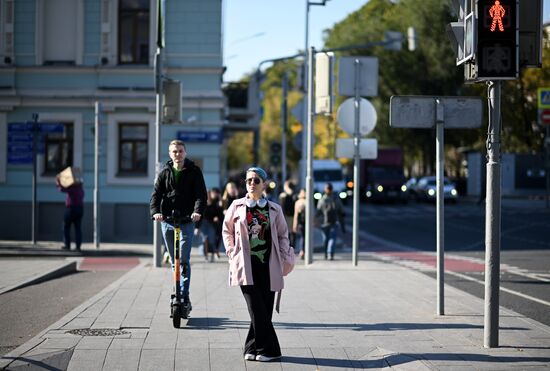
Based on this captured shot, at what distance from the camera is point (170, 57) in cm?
2825

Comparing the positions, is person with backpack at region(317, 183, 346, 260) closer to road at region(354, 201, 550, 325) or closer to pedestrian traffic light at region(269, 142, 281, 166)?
road at region(354, 201, 550, 325)

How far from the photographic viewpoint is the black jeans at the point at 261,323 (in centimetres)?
840

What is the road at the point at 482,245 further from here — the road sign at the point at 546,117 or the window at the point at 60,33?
the window at the point at 60,33

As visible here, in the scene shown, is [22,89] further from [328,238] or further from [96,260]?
[328,238]

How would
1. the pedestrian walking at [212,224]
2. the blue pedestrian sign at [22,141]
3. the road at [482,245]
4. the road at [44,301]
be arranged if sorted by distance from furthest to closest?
the blue pedestrian sign at [22,141] → the pedestrian walking at [212,224] → the road at [482,245] → the road at [44,301]

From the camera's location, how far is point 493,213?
28.9ft

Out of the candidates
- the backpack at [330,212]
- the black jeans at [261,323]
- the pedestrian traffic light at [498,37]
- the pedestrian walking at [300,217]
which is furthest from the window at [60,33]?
the pedestrian traffic light at [498,37]

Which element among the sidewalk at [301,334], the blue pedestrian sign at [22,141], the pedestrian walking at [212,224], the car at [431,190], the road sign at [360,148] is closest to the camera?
the sidewalk at [301,334]

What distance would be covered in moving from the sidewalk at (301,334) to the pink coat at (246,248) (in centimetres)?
68

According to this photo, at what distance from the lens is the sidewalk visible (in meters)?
8.22

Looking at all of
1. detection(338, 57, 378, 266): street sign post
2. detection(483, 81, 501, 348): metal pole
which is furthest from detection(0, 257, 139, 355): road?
detection(338, 57, 378, 266): street sign post

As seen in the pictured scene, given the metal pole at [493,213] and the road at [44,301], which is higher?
the metal pole at [493,213]

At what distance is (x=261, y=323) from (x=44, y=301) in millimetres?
5662

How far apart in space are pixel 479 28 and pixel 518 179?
5392 centimetres
